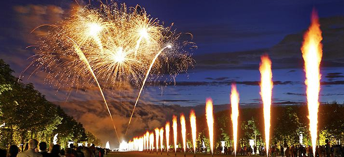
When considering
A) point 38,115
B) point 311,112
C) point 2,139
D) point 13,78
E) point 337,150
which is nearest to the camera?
point 311,112

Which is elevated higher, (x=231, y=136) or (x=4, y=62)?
(x=4, y=62)

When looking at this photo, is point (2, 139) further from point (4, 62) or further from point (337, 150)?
point (337, 150)

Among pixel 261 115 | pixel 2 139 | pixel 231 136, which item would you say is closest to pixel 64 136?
pixel 231 136

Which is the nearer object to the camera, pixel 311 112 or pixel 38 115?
pixel 311 112

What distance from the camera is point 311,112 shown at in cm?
3231

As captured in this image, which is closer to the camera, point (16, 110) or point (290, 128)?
point (16, 110)

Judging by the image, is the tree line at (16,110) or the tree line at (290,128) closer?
the tree line at (16,110)

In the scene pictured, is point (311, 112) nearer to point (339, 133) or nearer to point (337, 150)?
point (337, 150)

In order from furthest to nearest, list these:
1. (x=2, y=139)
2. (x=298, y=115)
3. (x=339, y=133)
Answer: (x=298, y=115), (x=339, y=133), (x=2, y=139)

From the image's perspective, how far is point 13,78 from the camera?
47219 millimetres

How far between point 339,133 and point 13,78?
4491 centimetres

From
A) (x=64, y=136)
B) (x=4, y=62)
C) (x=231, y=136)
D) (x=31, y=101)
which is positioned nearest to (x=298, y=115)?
(x=231, y=136)

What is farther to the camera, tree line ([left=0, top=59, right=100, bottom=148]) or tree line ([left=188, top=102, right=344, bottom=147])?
tree line ([left=188, top=102, right=344, bottom=147])

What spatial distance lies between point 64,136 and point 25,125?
54.6 meters
